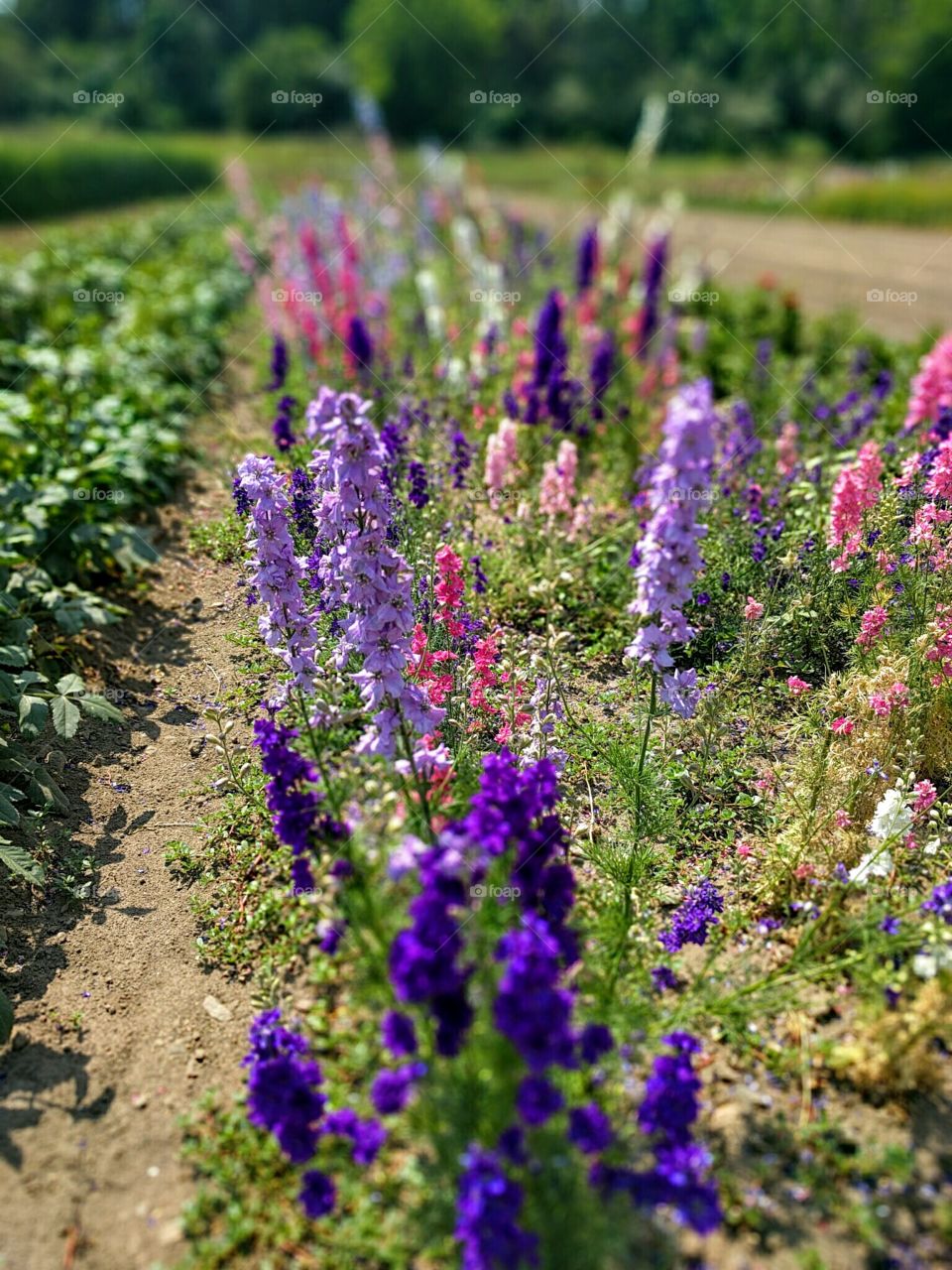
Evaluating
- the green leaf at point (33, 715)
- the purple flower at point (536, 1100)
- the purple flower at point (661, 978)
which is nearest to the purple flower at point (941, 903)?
the purple flower at point (661, 978)

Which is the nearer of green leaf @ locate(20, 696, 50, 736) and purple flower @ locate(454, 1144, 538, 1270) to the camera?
purple flower @ locate(454, 1144, 538, 1270)

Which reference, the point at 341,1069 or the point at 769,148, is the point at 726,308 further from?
the point at 769,148

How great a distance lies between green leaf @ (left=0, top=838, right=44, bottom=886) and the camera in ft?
9.82

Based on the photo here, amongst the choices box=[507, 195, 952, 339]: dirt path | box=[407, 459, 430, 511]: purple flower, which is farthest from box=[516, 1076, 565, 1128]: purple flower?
box=[507, 195, 952, 339]: dirt path

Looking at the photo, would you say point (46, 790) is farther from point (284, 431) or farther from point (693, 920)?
point (693, 920)

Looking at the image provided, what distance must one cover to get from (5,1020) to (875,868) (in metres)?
2.80

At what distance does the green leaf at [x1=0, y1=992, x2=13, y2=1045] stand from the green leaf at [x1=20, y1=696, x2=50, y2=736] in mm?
1051

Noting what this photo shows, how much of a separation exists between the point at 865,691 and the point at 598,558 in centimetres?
184

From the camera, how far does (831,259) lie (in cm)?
1797

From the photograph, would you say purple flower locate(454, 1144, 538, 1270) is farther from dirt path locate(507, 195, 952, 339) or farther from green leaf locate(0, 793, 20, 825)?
dirt path locate(507, 195, 952, 339)

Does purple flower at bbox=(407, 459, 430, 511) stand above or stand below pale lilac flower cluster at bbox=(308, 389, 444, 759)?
above

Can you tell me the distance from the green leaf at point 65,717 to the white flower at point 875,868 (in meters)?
2.89

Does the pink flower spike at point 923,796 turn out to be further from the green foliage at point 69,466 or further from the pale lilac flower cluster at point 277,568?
the green foliage at point 69,466

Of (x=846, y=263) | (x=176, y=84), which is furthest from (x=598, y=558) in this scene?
(x=176, y=84)
